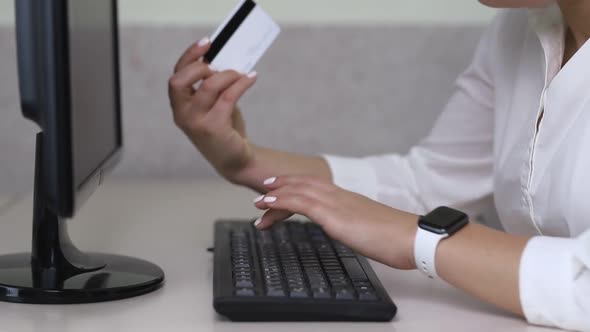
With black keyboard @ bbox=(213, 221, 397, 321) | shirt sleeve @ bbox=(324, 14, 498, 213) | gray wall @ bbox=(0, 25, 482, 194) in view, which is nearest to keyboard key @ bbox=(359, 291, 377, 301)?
black keyboard @ bbox=(213, 221, 397, 321)

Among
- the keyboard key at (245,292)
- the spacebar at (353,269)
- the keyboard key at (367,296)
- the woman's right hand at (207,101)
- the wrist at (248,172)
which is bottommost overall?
the spacebar at (353,269)

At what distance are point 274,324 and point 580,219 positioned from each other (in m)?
0.38

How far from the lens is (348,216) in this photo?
90 centimetres

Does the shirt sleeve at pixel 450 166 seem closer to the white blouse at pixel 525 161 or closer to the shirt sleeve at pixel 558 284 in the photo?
the white blouse at pixel 525 161

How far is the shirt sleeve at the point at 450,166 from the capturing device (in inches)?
53.7

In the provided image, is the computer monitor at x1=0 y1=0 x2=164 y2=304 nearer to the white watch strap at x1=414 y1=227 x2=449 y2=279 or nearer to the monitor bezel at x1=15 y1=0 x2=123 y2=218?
the monitor bezel at x1=15 y1=0 x2=123 y2=218

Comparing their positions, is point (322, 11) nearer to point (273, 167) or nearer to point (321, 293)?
point (273, 167)

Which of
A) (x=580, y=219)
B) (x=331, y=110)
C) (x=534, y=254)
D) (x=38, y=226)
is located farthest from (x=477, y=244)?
(x=331, y=110)

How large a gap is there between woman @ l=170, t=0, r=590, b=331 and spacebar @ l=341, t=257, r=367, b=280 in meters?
0.02

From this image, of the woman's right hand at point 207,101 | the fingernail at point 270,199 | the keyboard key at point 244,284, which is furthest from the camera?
the woman's right hand at point 207,101

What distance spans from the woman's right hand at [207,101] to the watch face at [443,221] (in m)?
0.36

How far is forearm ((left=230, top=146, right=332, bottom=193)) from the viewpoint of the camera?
50.3 inches

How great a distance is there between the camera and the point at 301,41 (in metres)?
1.65

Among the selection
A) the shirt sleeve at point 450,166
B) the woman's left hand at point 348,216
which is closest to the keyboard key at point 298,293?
the woman's left hand at point 348,216
